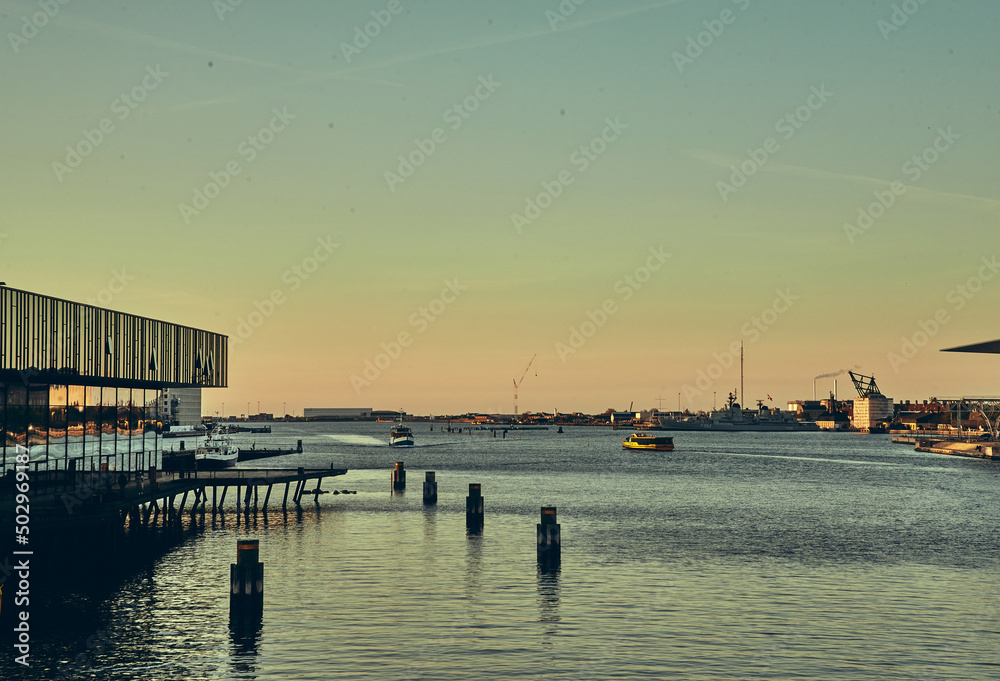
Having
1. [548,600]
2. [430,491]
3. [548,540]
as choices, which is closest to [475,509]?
[548,540]

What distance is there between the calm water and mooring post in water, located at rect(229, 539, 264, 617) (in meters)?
1.25

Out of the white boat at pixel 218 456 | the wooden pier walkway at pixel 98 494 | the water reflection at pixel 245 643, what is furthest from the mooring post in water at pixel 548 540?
the white boat at pixel 218 456

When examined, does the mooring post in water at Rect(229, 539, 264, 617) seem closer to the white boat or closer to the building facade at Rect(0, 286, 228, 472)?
the building facade at Rect(0, 286, 228, 472)

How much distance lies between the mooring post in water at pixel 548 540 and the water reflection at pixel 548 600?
2.08 feet

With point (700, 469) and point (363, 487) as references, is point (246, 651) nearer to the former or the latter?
point (363, 487)

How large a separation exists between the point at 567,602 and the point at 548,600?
2.75 ft

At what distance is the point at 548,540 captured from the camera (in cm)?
4831

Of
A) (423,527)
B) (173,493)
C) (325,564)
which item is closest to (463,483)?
(423,527)

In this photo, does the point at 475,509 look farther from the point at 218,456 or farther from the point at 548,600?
the point at 218,456

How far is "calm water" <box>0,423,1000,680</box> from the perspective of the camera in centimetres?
3020

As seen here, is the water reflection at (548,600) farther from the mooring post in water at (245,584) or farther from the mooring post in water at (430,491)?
the mooring post in water at (430,491)

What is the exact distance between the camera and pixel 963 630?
114 feet

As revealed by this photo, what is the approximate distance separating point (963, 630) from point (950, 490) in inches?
3153

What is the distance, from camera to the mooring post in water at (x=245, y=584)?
3591 cm
